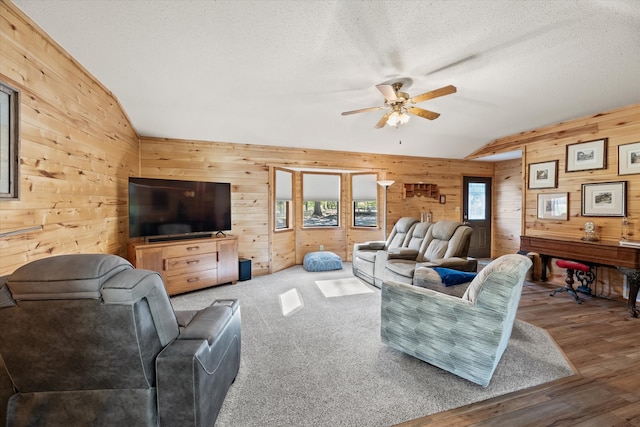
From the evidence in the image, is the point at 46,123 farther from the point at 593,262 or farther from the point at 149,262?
the point at 593,262

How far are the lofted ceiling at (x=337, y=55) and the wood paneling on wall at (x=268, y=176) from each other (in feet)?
1.83

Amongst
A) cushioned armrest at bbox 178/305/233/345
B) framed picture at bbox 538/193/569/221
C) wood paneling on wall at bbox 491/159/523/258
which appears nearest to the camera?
cushioned armrest at bbox 178/305/233/345

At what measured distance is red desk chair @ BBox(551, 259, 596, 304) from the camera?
390 centimetres

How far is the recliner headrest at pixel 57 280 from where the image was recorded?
107 cm

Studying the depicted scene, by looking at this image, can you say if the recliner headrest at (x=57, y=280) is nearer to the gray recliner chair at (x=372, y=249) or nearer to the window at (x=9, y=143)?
the window at (x=9, y=143)

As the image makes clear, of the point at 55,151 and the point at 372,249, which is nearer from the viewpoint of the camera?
the point at 55,151

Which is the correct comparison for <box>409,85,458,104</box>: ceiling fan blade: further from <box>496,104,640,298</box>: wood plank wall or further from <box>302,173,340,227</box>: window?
<box>302,173,340,227</box>: window

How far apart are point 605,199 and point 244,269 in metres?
5.64

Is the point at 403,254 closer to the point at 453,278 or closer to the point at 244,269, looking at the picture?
the point at 453,278

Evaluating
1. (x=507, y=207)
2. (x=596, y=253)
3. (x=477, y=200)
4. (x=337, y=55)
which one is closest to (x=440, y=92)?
(x=337, y=55)

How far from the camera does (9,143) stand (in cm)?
180

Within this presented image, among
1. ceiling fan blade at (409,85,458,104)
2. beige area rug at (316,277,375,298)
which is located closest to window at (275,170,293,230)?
beige area rug at (316,277,375,298)

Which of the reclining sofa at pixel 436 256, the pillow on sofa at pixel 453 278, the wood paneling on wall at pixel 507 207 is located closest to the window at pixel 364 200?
the reclining sofa at pixel 436 256

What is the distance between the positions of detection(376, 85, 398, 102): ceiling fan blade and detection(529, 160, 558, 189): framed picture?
145 inches
